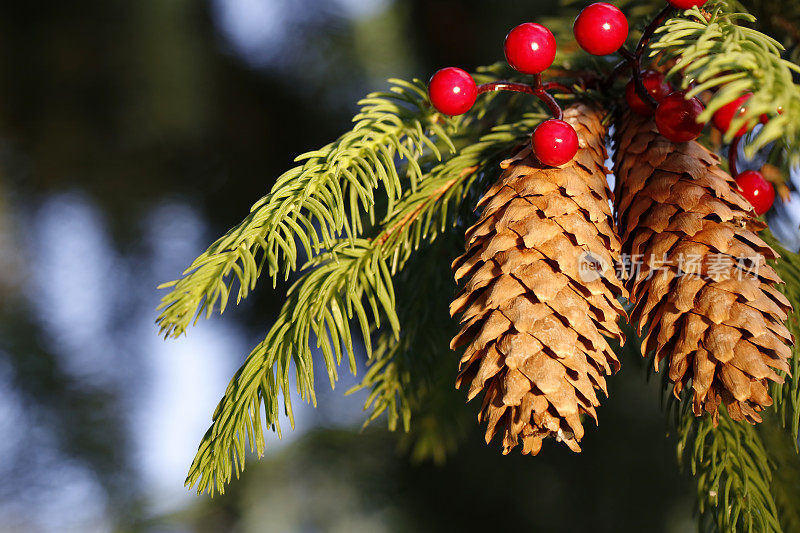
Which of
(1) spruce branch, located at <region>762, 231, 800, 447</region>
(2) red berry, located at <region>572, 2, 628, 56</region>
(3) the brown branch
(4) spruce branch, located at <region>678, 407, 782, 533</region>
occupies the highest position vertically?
(2) red berry, located at <region>572, 2, 628, 56</region>

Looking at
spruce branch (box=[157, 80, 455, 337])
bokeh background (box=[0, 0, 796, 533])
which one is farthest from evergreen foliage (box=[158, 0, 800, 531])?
bokeh background (box=[0, 0, 796, 533])

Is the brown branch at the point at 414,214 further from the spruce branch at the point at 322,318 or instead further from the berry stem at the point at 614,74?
the berry stem at the point at 614,74

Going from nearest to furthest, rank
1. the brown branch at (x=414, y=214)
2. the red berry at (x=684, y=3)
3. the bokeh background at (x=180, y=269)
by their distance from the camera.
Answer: the red berry at (x=684, y=3) → the brown branch at (x=414, y=214) → the bokeh background at (x=180, y=269)

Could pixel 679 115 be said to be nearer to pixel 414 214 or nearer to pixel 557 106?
pixel 557 106

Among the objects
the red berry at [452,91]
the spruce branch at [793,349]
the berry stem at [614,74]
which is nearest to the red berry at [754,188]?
the spruce branch at [793,349]

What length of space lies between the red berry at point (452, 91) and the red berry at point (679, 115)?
0.41ft

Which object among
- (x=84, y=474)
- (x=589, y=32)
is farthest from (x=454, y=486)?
(x=589, y=32)

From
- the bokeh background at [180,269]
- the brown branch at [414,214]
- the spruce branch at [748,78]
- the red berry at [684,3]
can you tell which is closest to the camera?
the spruce branch at [748,78]

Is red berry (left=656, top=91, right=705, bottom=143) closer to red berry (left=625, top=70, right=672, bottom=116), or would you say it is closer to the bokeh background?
red berry (left=625, top=70, right=672, bottom=116)

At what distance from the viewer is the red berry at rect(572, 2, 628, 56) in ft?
1.20

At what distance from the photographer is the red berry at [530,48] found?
1.21ft

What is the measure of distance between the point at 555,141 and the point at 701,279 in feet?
0.42

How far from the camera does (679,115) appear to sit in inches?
13.9

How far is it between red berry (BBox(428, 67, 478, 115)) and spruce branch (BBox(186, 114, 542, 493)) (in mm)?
65
